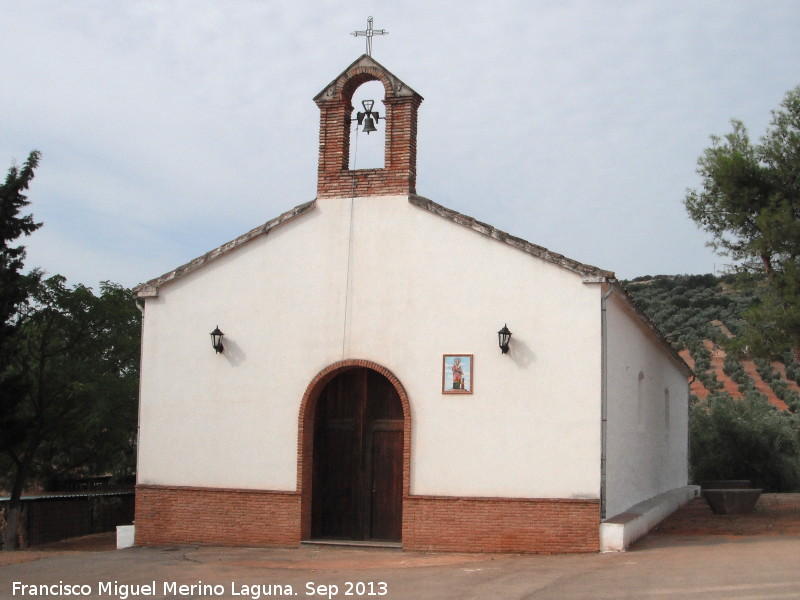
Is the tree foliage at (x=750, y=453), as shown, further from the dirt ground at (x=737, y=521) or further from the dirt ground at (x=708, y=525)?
the dirt ground at (x=737, y=521)

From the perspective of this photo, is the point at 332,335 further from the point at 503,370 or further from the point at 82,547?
the point at 82,547

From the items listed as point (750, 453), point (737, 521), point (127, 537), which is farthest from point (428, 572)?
point (750, 453)

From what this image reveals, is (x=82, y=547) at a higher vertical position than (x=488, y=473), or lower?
lower

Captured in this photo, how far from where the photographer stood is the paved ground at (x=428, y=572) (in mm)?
10164

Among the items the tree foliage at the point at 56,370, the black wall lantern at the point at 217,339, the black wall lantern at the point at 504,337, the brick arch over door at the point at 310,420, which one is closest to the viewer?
the black wall lantern at the point at 504,337

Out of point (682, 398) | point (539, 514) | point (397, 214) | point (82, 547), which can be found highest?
point (397, 214)

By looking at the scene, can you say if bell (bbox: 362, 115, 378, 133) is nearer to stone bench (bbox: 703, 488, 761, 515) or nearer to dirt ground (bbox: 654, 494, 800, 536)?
dirt ground (bbox: 654, 494, 800, 536)

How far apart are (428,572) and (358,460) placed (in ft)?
11.2

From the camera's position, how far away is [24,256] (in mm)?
17438

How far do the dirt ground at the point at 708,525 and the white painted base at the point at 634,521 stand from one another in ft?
0.71

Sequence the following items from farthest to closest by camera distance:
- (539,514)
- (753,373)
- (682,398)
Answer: (753,373)
(682,398)
(539,514)

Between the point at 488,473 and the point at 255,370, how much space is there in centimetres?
423

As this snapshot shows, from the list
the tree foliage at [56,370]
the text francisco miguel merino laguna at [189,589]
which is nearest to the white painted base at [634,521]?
the text francisco miguel merino laguna at [189,589]

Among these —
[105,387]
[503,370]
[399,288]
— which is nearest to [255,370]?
[399,288]
